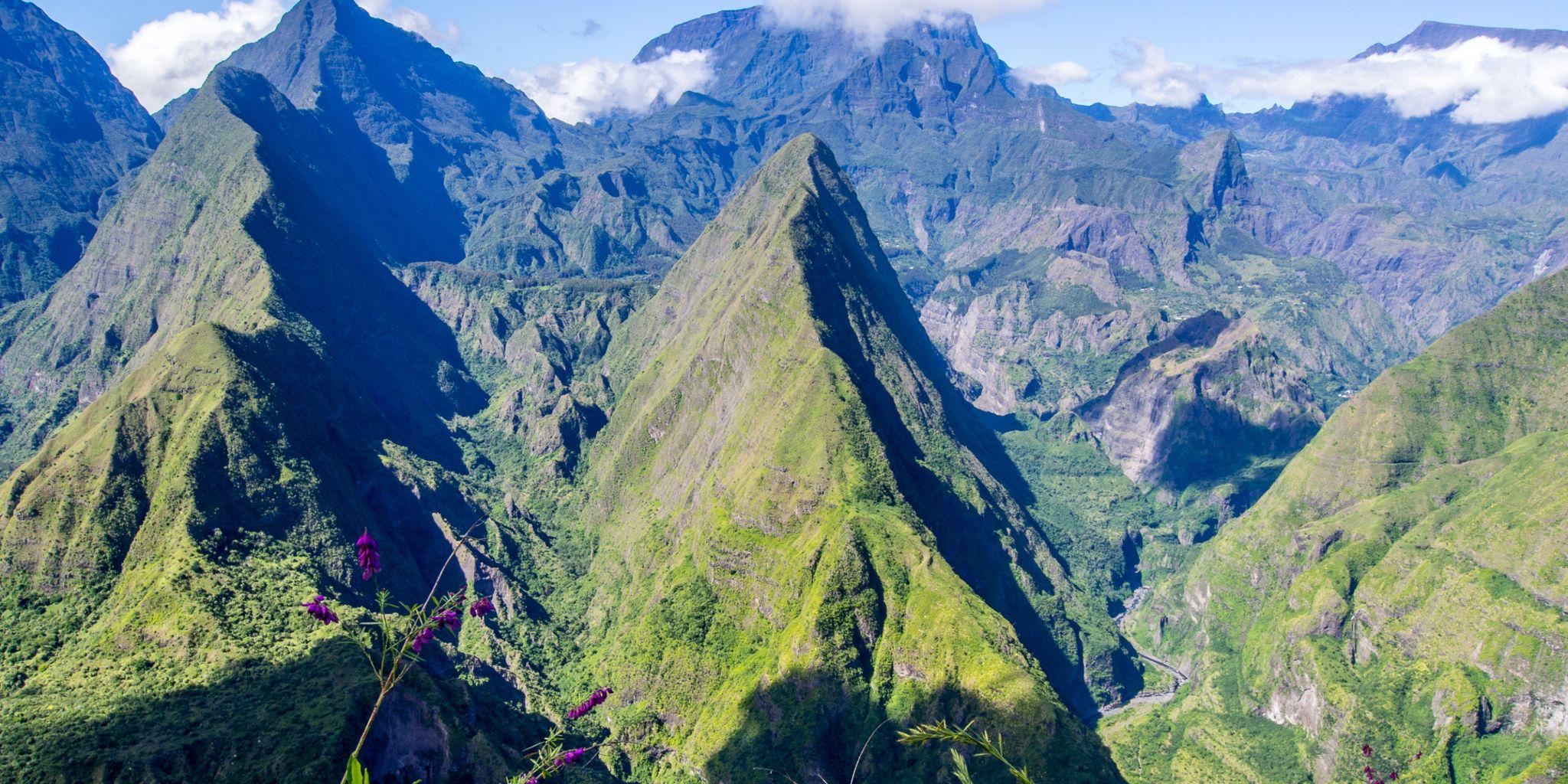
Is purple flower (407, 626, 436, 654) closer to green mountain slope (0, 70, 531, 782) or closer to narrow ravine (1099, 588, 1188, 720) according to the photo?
green mountain slope (0, 70, 531, 782)

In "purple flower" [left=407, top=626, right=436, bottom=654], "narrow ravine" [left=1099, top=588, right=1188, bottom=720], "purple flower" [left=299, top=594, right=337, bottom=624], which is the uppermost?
"purple flower" [left=299, top=594, right=337, bottom=624]

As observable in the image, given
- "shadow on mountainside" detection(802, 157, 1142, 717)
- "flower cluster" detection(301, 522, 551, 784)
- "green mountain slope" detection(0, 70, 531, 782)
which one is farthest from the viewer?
"shadow on mountainside" detection(802, 157, 1142, 717)

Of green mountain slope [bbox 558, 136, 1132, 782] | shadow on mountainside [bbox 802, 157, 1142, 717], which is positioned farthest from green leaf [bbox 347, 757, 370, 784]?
shadow on mountainside [bbox 802, 157, 1142, 717]

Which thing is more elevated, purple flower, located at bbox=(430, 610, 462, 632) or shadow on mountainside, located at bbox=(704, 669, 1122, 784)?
purple flower, located at bbox=(430, 610, 462, 632)

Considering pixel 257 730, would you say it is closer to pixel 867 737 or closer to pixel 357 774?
pixel 867 737

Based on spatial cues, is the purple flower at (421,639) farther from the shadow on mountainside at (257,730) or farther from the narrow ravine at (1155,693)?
the narrow ravine at (1155,693)

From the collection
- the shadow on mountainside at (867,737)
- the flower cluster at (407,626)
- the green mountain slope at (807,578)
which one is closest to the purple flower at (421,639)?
the flower cluster at (407,626)

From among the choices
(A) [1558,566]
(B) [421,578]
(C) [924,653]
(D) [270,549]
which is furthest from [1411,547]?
(D) [270,549]
